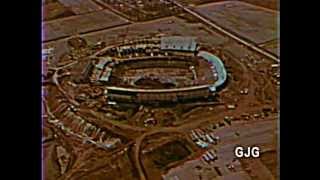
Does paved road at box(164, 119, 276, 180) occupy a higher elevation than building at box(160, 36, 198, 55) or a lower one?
lower

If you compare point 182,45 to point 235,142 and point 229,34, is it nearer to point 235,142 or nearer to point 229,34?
point 229,34

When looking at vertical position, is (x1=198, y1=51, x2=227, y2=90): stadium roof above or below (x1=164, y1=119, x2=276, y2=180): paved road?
above

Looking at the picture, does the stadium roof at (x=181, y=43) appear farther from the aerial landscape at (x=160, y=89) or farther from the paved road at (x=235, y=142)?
the paved road at (x=235, y=142)

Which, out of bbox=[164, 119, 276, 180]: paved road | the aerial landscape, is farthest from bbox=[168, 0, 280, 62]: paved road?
bbox=[164, 119, 276, 180]: paved road

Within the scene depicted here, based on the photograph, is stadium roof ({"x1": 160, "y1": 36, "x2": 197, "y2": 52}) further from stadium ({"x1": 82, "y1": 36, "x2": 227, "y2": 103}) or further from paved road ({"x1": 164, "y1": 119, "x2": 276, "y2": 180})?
paved road ({"x1": 164, "y1": 119, "x2": 276, "y2": 180})

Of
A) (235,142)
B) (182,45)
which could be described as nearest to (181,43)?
(182,45)

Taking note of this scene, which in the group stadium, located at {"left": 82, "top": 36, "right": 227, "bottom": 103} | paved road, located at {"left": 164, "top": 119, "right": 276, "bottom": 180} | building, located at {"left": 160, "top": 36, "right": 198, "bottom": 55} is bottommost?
paved road, located at {"left": 164, "top": 119, "right": 276, "bottom": 180}
